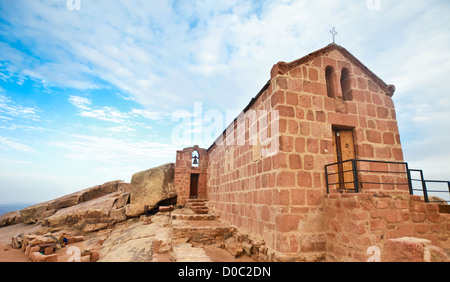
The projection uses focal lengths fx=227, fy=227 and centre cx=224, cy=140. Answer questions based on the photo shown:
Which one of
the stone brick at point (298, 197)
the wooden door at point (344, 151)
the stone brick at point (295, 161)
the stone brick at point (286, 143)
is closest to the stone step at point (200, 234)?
the stone brick at point (298, 197)

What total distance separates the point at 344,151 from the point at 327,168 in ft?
3.20

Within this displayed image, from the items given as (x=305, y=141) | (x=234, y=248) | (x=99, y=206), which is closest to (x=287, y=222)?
(x=305, y=141)

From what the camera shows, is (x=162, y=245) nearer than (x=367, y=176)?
No

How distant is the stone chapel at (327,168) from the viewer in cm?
457

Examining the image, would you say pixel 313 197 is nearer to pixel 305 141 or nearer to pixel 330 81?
pixel 305 141

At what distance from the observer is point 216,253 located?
21.9ft

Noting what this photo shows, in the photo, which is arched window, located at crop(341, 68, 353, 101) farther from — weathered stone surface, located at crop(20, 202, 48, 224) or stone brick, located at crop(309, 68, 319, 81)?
weathered stone surface, located at crop(20, 202, 48, 224)

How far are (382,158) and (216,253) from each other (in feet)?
17.8

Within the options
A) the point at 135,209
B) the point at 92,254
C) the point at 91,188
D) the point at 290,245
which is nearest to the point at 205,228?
the point at 290,245

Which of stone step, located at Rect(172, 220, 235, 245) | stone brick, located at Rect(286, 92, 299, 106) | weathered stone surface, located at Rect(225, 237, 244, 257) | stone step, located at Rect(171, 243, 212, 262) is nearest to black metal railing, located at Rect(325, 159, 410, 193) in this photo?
stone brick, located at Rect(286, 92, 299, 106)

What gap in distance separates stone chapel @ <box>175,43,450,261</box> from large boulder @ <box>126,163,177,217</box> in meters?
8.34

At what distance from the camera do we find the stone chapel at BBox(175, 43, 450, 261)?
15.0 feet

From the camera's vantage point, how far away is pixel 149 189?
14.4 meters
